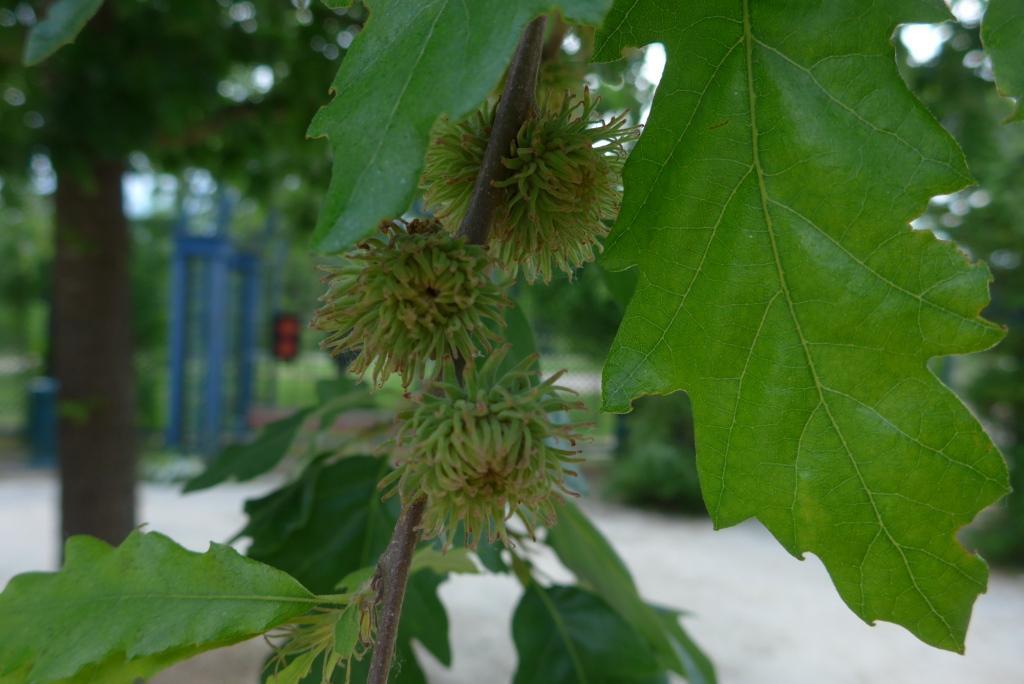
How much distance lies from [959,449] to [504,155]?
33 centimetres

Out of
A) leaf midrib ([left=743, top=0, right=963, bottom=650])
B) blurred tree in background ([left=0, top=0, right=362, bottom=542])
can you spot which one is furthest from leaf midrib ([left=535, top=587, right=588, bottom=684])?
blurred tree in background ([left=0, top=0, right=362, bottom=542])

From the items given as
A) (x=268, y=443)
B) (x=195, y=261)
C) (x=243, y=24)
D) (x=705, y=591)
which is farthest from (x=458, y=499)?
(x=195, y=261)

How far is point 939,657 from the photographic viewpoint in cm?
418

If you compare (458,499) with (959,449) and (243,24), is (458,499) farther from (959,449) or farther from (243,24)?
(243,24)

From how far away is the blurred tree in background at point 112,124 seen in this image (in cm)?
250

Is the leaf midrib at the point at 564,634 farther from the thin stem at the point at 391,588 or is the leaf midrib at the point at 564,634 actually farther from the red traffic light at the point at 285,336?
the red traffic light at the point at 285,336

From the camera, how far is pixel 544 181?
21.9 inches

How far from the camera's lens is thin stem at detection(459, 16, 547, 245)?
527 mm

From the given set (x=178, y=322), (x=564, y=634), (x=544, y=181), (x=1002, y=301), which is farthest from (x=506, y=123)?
(x=178, y=322)

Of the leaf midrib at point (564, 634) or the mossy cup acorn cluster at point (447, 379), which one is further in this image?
the leaf midrib at point (564, 634)

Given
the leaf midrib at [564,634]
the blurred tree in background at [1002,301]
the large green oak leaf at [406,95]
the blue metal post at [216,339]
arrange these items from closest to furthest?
the large green oak leaf at [406,95] < the leaf midrib at [564,634] < the blurred tree in background at [1002,301] < the blue metal post at [216,339]

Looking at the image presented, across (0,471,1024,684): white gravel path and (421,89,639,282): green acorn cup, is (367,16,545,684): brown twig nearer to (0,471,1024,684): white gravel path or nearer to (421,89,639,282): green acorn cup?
(421,89,639,282): green acorn cup

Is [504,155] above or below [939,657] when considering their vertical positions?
above

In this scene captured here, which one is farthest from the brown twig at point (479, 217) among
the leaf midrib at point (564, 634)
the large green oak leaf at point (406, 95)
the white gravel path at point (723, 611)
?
the white gravel path at point (723, 611)
